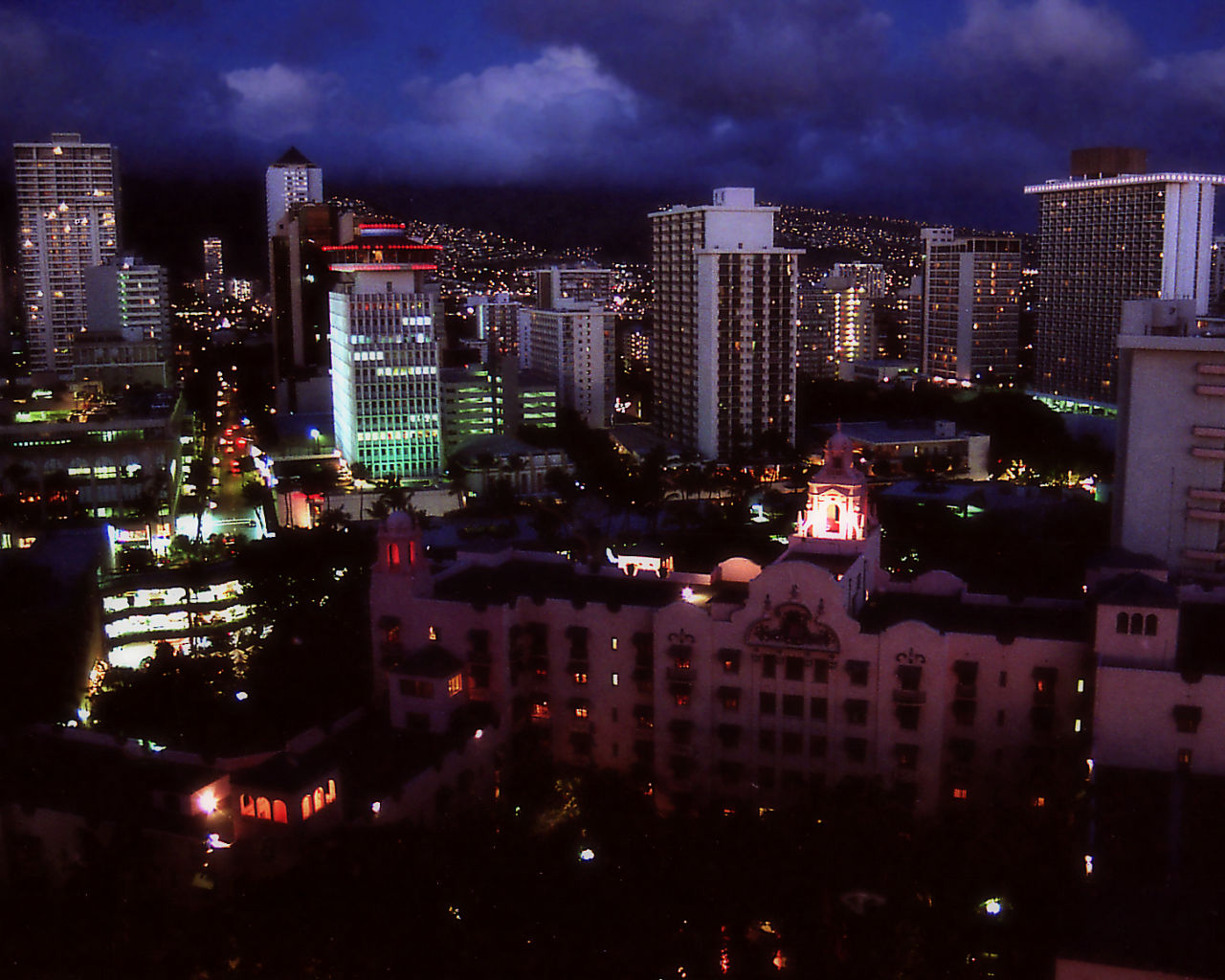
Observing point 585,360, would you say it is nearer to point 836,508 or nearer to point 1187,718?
point 836,508

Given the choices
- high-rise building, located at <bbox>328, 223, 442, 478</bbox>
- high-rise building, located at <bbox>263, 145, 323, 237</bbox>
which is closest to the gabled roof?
high-rise building, located at <bbox>263, 145, 323, 237</bbox>

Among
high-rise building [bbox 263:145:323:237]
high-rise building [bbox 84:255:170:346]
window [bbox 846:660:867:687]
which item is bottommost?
window [bbox 846:660:867:687]

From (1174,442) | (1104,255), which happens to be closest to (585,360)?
(1104,255)

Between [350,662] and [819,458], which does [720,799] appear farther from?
[819,458]

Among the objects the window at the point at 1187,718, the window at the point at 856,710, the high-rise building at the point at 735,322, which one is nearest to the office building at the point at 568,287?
the high-rise building at the point at 735,322

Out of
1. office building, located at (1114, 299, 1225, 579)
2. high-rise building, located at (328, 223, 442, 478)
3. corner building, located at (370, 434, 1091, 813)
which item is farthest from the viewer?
high-rise building, located at (328, 223, 442, 478)

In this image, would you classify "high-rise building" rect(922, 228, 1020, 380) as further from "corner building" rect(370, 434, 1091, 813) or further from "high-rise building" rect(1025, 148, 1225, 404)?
"corner building" rect(370, 434, 1091, 813)
